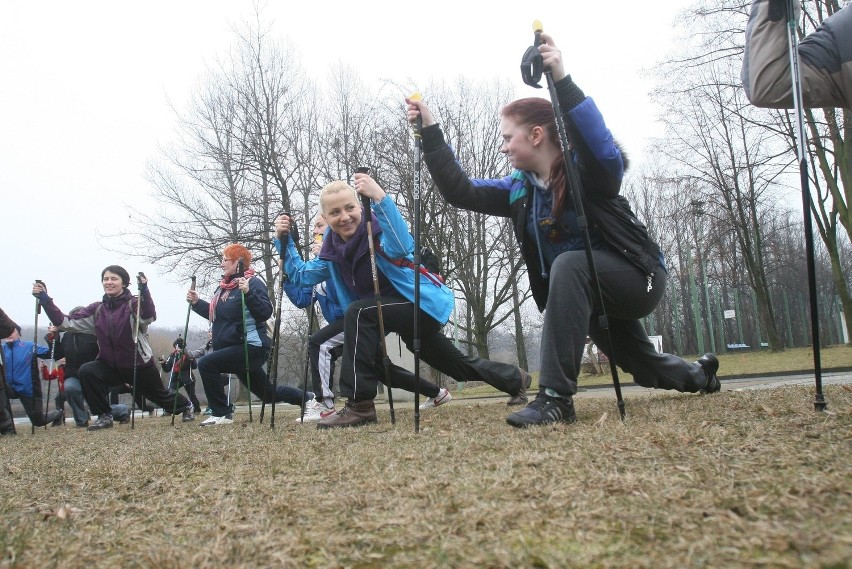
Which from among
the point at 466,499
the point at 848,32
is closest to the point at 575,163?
the point at 848,32

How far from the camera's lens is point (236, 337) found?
7883 mm

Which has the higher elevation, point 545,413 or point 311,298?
point 311,298

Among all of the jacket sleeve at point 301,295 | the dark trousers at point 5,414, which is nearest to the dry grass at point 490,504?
the jacket sleeve at point 301,295

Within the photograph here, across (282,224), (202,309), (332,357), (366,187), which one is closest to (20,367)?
(202,309)

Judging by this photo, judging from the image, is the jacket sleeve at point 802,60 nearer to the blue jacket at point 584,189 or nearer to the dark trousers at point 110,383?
the blue jacket at point 584,189

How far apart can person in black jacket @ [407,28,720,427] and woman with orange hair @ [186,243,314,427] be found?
413 centimetres

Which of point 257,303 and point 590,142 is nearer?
point 590,142

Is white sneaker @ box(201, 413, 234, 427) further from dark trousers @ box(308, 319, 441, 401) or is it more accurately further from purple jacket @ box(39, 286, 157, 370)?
purple jacket @ box(39, 286, 157, 370)

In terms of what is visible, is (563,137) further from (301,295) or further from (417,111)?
(301,295)

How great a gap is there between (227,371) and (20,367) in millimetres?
4193

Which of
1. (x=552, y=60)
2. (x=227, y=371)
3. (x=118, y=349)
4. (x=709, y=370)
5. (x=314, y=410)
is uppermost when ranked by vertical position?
(x=552, y=60)

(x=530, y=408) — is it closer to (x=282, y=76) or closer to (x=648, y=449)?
(x=648, y=449)

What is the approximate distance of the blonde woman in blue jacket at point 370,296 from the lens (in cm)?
Result: 479

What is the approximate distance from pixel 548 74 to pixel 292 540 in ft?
8.88
